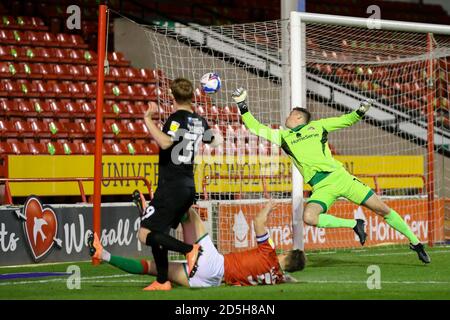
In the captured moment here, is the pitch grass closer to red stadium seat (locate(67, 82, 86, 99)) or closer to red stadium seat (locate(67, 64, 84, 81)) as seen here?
red stadium seat (locate(67, 82, 86, 99))

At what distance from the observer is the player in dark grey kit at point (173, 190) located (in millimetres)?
10164

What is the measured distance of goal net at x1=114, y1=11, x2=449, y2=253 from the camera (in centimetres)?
1527

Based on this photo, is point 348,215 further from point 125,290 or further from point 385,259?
point 125,290

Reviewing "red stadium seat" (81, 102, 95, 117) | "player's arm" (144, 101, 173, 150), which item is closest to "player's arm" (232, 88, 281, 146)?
"player's arm" (144, 101, 173, 150)

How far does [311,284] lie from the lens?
10.9 m

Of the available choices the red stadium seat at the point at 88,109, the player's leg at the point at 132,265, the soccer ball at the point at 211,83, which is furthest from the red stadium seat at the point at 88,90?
the player's leg at the point at 132,265

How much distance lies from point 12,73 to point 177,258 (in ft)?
22.4

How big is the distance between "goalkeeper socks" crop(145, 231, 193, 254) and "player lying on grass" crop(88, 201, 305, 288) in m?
0.18

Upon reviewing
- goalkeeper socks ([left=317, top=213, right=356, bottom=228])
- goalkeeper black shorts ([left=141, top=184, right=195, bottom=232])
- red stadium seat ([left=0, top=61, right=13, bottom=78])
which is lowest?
goalkeeper socks ([left=317, top=213, right=356, bottom=228])

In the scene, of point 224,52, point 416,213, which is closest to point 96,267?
point 224,52

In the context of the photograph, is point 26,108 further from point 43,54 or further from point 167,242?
point 167,242

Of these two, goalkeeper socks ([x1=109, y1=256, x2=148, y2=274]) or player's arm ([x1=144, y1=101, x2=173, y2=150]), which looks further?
goalkeeper socks ([x1=109, y1=256, x2=148, y2=274])

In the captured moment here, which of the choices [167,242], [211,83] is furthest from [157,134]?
[211,83]

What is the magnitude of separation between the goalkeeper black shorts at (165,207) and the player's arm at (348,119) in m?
3.23
